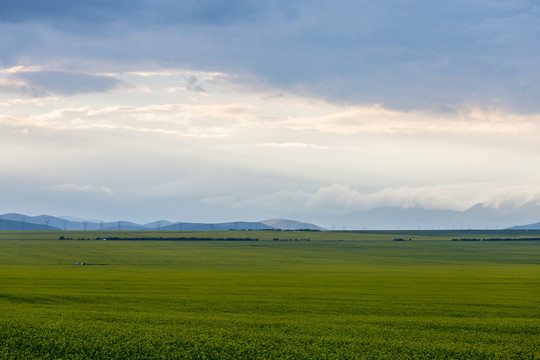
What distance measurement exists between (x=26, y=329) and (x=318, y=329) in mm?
13049

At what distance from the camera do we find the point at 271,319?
26453 mm

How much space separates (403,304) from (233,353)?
50.2 feet

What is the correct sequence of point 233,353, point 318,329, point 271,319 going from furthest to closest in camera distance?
1. point 271,319
2. point 318,329
3. point 233,353

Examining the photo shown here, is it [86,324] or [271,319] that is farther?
[271,319]

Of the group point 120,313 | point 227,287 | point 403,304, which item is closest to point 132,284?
point 227,287

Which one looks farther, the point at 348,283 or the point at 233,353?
the point at 348,283

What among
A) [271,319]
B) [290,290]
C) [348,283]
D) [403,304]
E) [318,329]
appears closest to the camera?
[318,329]

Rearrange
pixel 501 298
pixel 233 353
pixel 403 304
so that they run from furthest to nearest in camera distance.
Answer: pixel 501 298 → pixel 403 304 → pixel 233 353

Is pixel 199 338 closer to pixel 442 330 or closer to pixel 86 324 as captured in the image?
pixel 86 324

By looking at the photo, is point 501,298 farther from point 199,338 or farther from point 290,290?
point 199,338

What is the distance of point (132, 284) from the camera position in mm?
44375

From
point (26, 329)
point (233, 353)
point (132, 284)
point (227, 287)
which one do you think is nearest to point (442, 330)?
point (233, 353)

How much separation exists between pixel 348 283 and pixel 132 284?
19.2 metres

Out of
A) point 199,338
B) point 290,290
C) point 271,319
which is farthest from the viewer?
point 290,290
